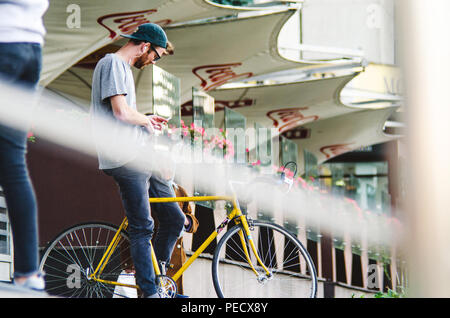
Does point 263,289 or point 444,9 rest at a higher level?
point 444,9

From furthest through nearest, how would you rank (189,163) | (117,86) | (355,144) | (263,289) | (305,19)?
(355,144), (305,19), (189,163), (263,289), (117,86)

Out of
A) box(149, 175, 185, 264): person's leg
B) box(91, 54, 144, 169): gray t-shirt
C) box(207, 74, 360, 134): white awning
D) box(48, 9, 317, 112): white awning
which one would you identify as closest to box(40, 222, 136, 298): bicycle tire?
box(149, 175, 185, 264): person's leg

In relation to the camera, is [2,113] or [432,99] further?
[2,113]

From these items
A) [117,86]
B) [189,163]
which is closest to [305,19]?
[189,163]

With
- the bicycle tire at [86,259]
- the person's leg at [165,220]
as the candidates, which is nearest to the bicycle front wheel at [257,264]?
the person's leg at [165,220]

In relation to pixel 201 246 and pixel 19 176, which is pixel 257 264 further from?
pixel 19 176

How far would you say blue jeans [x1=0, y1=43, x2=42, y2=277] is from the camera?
2557 mm

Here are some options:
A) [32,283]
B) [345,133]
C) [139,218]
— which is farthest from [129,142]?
[345,133]

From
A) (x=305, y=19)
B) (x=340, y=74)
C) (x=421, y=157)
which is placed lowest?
(x=421, y=157)

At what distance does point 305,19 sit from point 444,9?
15.2m

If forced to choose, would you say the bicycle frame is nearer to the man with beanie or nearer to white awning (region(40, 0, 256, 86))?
the man with beanie

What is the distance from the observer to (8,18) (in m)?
2.66

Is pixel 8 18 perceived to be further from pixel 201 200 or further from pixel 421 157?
pixel 421 157

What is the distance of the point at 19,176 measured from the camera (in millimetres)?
2572
